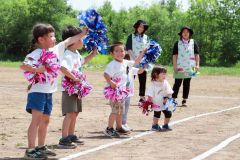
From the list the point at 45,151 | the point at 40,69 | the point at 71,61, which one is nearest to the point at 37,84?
the point at 40,69

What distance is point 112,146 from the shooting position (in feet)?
28.7

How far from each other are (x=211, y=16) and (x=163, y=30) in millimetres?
6032

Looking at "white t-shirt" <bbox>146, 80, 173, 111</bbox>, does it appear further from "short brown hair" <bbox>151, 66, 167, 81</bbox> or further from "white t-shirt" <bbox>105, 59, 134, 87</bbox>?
"white t-shirt" <bbox>105, 59, 134, 87</bbox>

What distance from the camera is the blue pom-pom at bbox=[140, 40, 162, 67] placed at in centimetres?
1155

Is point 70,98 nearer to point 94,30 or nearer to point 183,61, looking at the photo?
point 94,30

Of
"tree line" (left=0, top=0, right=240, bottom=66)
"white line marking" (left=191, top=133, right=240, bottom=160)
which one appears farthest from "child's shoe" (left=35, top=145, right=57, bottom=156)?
"tree line" (left=0, top=0, right=240, bottom=66)

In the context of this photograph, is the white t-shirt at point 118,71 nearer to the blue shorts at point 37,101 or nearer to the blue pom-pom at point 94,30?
the blue pom-pom at point 94,30

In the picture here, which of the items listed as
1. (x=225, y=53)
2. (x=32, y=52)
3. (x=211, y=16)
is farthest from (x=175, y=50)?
(x=211, y=16)

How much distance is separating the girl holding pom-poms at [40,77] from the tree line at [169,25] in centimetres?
4936

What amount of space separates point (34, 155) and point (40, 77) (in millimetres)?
1057

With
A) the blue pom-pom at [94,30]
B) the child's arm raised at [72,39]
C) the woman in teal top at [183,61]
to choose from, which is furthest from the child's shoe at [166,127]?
the woman in teal top at [183,61]

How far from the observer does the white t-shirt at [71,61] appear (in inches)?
337

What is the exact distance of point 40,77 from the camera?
7672mm

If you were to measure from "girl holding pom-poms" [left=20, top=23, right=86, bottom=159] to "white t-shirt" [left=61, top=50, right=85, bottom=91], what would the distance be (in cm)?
61
